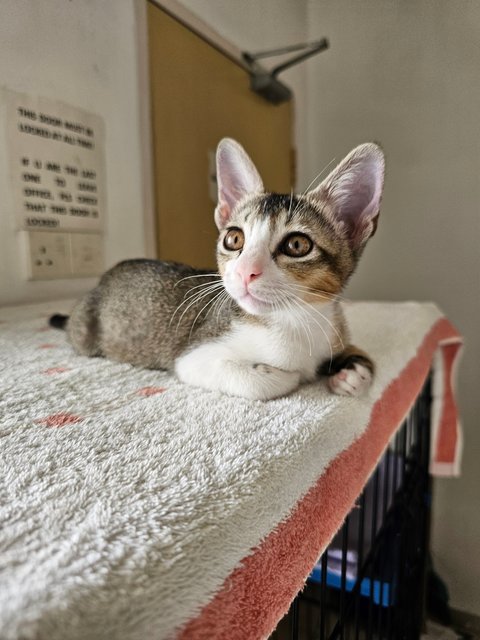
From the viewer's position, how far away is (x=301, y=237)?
561mm

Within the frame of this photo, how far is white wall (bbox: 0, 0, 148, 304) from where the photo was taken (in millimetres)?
965

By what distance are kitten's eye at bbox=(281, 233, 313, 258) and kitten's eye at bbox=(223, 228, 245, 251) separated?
7 centimetres

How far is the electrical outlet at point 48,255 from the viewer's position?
1.03 m

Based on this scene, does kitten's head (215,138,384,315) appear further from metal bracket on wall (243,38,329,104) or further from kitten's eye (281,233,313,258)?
metal bracket on wall (243,38,329,104)

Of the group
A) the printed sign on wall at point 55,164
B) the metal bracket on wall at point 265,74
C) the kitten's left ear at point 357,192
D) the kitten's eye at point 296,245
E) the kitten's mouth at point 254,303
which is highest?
the metal bracket on wall at point 265,74

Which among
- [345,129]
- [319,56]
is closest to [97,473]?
[345,129]

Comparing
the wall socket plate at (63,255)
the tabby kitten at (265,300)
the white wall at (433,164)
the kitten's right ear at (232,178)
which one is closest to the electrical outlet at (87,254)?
the wall socket plate at (63,255)

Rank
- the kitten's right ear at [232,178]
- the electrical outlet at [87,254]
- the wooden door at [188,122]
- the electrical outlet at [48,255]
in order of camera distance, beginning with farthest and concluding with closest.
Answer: the wooden door at [188,122] → the electrical outlet at [87,254] → the electrical outlet at [48,255] → the kitten's right ear at [232,178]

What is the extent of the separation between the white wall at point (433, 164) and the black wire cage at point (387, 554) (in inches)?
27.2

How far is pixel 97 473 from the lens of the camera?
342 mm

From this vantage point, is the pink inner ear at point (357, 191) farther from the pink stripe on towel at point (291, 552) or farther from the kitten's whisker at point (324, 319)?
the pink stripe on towel at point (291, 552)

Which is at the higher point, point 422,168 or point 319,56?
point 319,56

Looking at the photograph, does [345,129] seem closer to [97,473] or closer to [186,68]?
[186,68]

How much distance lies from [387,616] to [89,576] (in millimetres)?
872
